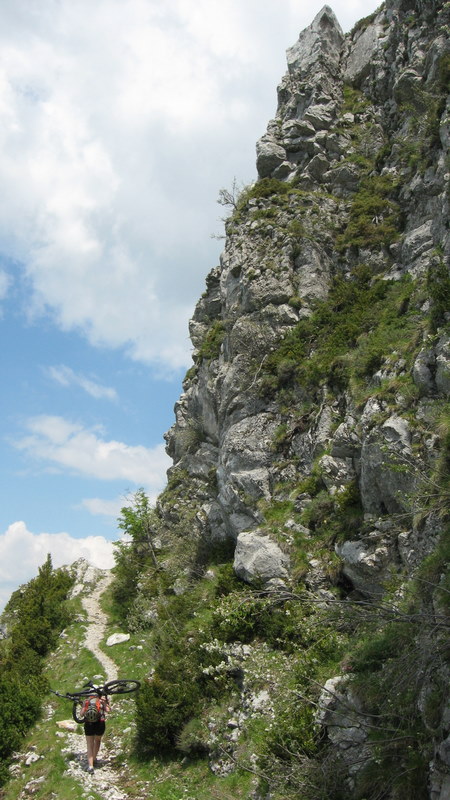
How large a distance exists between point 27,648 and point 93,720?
14065mm

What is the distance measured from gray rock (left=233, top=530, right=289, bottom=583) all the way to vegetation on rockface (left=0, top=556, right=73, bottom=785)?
376 inches

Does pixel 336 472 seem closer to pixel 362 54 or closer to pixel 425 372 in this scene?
pixel 425 372

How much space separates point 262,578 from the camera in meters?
18.8

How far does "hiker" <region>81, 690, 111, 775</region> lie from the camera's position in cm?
1402

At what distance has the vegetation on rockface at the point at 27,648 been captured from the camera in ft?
58.0

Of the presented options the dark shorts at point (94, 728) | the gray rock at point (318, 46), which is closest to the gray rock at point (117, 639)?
the dark shorts at point (94, 728)

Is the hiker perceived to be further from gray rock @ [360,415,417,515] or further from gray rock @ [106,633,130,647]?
gray rock @ [106,633,130,647]

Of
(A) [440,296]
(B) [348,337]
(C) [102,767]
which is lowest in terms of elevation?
(C) [102,767]

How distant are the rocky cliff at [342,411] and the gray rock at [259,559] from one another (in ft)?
0.25

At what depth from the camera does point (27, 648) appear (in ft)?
84.9

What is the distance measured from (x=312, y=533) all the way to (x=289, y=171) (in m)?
27.5

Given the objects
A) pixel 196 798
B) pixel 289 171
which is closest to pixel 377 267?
pixel 289 171

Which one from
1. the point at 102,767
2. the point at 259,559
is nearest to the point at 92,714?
the point at 102,767

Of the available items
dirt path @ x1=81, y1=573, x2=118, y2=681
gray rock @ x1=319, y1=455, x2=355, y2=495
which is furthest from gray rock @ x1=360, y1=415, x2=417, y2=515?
dirt path @ x1=81, y1=573, x2=118, y2=681
